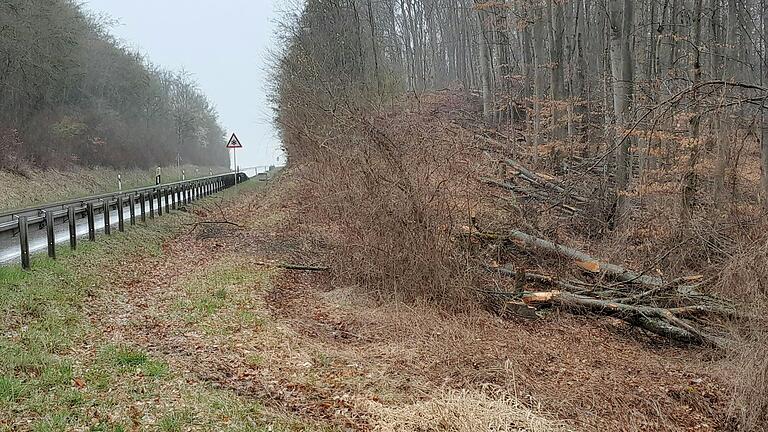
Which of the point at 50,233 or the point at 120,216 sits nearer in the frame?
the point at 50,233

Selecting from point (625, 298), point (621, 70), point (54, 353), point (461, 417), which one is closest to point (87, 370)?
Answer: point (54, 353)

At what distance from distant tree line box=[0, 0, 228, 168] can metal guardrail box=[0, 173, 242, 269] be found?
36.3 ft

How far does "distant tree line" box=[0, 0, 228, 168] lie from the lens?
32.1 metres

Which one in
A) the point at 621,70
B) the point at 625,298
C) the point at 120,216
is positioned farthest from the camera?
the point at 120,216

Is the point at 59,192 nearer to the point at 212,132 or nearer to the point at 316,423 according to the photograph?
the point at 316,423

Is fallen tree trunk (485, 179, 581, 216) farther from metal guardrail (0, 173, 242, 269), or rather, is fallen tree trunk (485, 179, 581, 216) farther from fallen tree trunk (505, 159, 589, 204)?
metal guardrail (0, 173, 242, 269)

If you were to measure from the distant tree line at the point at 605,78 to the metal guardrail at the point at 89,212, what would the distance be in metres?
5.17

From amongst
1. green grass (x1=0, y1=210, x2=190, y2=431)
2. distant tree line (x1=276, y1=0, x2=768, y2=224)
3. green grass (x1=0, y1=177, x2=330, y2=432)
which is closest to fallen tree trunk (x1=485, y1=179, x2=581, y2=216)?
distant tree line (x1=276, y1=0, x2=768, y2=224)

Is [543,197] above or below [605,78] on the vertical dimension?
below

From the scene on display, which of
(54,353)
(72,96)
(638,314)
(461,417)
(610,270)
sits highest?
(72,96)

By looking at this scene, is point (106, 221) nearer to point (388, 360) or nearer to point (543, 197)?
point (388, 360)

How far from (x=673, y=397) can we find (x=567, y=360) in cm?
145

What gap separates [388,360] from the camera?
26.0 ft

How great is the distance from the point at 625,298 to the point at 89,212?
36.7ft
